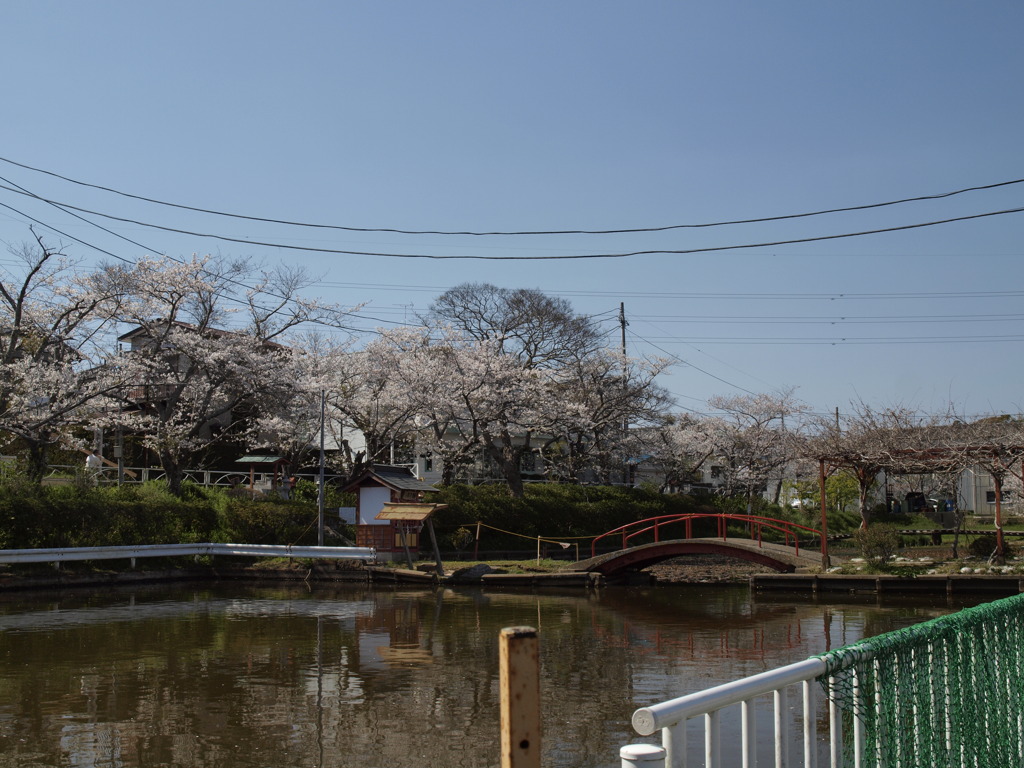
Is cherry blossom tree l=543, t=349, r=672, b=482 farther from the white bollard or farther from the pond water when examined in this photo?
the white bollard

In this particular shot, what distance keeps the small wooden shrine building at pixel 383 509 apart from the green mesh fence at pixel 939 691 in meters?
22.6

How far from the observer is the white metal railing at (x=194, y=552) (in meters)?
23.6

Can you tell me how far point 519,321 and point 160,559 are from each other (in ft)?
69.7

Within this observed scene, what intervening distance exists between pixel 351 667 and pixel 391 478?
14.3 metres

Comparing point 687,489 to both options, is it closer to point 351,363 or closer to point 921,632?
point 351,363

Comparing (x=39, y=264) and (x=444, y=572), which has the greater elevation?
(x=39, y=264)

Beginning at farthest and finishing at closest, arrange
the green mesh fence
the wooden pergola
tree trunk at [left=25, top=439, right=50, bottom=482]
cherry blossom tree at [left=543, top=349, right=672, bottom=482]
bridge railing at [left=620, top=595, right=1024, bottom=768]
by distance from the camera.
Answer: cherry blossom tree at [left=543, top=349, right=672, bottom=482] → tree trunk at [left=25, top=439, right=50, bottom=482] → the wooden pergola → the green mesh fence → bridge railing at [left=620, top=595, right=1024, bottom=768]

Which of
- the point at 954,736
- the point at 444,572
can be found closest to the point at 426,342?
the point at 444,572

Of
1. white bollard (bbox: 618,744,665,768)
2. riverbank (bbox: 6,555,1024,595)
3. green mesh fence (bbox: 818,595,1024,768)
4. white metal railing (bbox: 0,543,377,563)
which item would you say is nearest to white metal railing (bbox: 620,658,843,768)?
white bollard (bbox: 618,744,665,768)

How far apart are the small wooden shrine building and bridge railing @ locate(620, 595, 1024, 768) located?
22.7 metres

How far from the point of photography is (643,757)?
2.78 m

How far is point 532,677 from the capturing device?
3.05 meters

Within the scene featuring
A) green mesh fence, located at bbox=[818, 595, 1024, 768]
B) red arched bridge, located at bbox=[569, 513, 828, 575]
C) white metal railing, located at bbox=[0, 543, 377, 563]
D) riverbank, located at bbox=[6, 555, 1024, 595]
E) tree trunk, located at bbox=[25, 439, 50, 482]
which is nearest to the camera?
green mesh fence, located at bbox=[818, 595, 1024, 768]

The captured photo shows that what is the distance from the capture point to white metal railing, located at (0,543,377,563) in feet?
77.5
